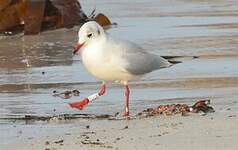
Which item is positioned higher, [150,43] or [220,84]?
[150,43]

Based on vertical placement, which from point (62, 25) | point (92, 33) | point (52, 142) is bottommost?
point (52, 142)

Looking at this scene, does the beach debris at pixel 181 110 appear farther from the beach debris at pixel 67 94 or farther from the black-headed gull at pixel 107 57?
the beach debris at pixel 67 94

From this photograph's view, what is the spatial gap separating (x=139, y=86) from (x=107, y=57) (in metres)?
1.52

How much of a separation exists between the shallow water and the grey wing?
0.32 meters

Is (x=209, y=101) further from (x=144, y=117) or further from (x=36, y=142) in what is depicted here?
(x=36, y=142)

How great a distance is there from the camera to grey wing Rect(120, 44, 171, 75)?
6293mm

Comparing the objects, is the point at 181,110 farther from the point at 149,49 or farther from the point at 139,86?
the point at 149,49

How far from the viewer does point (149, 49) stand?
32.6 ft

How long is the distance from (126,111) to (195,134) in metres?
1.33

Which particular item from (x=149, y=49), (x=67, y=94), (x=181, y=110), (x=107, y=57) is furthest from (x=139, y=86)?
(x=149, y=49)

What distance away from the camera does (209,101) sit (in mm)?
6277

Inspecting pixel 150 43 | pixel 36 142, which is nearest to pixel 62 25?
pixel 150 43

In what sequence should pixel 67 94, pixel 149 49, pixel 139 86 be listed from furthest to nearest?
pixel 149 49, pixel 139 86, pixel 67 94

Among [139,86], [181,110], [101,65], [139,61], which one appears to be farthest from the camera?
[139,86]
